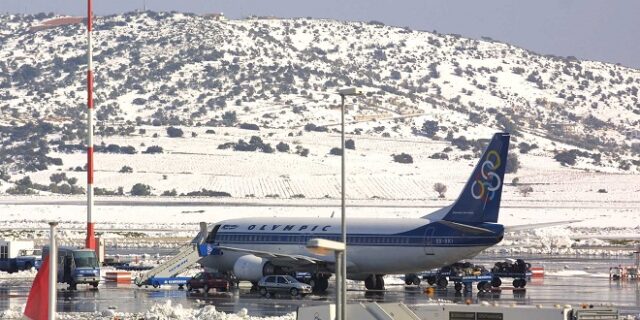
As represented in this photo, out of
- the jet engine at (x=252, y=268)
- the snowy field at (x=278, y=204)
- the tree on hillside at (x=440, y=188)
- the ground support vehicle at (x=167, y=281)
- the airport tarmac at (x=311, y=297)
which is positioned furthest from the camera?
the tree on hillside at (x=440, y=188)

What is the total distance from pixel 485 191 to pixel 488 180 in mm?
522

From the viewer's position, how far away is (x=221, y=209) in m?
139

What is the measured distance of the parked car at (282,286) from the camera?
2293 inches

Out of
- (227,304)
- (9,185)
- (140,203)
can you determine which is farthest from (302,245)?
(9,185)

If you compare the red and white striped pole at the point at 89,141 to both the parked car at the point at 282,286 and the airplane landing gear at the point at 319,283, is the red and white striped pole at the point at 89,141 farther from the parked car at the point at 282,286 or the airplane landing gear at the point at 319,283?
the airplane landing gear at the point at 319,283

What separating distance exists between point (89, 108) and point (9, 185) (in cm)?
12237

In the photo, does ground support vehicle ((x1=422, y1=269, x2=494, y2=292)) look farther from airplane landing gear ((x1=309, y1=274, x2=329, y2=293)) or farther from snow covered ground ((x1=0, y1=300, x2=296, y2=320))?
snow covered ground ((x1=0, y1=300, x2=296, y2=320))

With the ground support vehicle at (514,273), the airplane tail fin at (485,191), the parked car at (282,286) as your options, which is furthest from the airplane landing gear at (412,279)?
the parked car at (282,286)

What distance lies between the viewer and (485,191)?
193ft

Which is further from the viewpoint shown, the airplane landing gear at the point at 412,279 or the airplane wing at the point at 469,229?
the airplane landing gear at the point at 412,279

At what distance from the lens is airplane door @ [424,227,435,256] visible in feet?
193

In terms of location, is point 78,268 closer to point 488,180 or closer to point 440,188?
point 488,180

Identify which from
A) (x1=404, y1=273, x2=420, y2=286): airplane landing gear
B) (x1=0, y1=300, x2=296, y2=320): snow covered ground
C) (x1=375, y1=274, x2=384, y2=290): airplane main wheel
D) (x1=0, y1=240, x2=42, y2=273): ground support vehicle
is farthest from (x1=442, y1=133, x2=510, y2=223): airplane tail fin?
(x1=0, y1=240, x2=42, y2=273): ground support vehicle

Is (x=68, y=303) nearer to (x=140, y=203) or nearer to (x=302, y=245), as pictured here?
(x=302, y=245)
